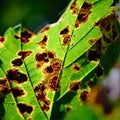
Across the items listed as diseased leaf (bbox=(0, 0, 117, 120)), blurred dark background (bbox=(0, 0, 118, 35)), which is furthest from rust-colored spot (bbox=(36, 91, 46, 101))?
blurred dark background (bbox=(0, 0, 118, 35))

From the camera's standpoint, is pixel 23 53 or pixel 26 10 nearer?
pixel 23 53

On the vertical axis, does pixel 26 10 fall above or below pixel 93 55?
above

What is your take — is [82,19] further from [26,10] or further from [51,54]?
[26,10]

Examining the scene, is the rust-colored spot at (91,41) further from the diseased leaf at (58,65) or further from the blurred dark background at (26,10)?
the blurred dark background at (26,10)

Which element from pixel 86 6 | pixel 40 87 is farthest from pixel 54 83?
pixel 86 6

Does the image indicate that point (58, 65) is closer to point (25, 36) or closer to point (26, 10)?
point (25, 36)

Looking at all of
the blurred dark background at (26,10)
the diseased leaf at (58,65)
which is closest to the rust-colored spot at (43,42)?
the diseased leaf at (58,65)

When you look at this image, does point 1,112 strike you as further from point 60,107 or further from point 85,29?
point 85,29

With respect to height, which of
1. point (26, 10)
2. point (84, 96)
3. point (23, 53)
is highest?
point (26, 10)
